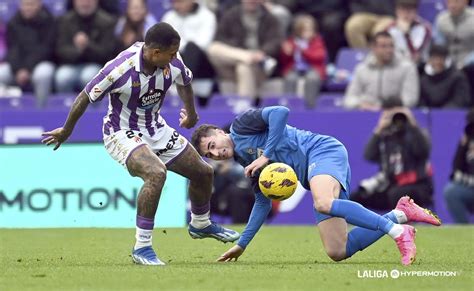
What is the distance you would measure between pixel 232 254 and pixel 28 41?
9.75m

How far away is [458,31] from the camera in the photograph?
59.5ft

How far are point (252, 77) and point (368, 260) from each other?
763 centimetres

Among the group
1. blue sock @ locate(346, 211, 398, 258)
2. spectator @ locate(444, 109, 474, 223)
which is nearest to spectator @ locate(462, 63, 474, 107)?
spectator @ locate(444, 109, 474, 223)

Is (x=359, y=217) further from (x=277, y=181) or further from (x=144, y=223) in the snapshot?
(x=144, y=223)

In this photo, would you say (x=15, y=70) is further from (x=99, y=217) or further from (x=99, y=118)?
(x=99, y=217)

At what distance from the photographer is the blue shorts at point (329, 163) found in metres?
10.2

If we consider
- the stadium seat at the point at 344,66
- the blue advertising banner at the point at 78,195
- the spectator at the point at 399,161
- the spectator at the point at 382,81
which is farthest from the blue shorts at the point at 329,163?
the stadium seat at the point at 344,66

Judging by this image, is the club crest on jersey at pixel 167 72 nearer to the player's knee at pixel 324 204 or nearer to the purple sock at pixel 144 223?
the purple sock at pixel 144 223

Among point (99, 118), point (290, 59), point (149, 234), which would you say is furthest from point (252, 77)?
point (149, 234)

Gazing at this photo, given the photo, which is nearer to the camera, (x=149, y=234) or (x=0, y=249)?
(x=149, y=234)

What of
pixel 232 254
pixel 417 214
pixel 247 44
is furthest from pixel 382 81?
pixel 232 254

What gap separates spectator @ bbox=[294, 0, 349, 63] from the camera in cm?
1933

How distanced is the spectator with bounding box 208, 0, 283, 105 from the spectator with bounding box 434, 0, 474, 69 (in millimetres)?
2514

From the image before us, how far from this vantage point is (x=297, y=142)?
10469 mm
